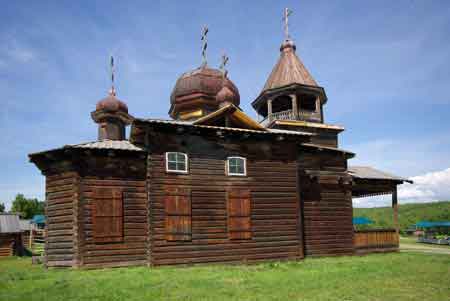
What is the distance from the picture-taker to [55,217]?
56.4 feet

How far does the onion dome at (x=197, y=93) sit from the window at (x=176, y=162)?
703 centimetres

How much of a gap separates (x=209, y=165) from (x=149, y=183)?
2.78 m

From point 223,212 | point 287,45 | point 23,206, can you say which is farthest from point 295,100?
point 23,206

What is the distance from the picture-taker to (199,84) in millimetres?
24219

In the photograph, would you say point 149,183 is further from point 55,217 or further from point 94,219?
point 55,217

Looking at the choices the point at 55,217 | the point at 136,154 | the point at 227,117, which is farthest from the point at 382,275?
the point at 55,217

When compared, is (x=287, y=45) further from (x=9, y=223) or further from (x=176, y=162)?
(x=9, y=223)

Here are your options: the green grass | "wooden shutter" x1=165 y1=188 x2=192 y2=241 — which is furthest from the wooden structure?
"wooden shutter" x1=165 y1=188 x2=192 y2=241

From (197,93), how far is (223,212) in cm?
905

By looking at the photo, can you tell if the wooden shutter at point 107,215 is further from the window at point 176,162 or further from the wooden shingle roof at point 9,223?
the wooden shingle roof at point 9,223

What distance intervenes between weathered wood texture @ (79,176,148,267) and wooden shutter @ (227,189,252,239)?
12.1 ft

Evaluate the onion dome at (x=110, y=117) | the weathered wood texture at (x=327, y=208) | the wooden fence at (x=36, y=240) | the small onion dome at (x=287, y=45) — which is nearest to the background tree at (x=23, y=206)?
the wooden fence at (x=36, y=240)

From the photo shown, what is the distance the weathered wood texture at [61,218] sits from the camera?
16.4 meters

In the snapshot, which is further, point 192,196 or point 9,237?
point 9,237
